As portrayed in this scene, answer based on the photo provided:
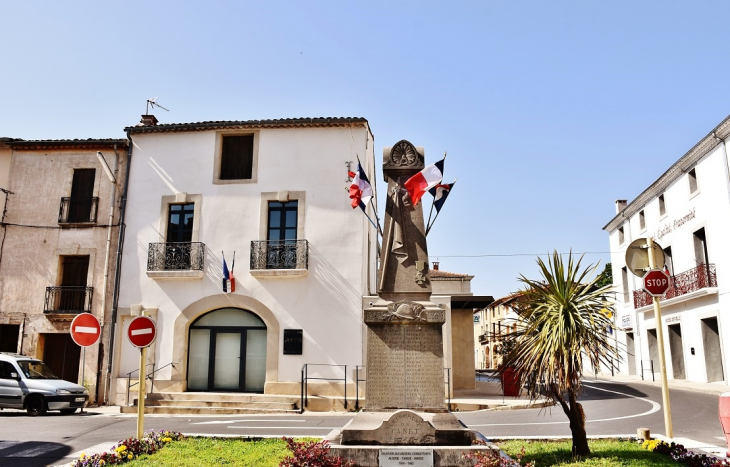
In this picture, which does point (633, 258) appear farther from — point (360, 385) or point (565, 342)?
point (360, 385)

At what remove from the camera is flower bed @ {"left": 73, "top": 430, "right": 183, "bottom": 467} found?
766cm

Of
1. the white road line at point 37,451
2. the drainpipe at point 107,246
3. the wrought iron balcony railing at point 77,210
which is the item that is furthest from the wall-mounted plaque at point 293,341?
the white road line at point 37,451

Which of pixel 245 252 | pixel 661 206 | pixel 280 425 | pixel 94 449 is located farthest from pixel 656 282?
pixel 661 206

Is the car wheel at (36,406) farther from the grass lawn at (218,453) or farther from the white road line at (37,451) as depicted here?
the grass lawn at (218,453)

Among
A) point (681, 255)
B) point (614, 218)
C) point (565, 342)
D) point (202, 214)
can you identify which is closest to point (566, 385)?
point (565, 342)

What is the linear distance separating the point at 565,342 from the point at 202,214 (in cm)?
1459

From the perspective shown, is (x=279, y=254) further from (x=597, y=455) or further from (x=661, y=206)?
(x=661, y=206)

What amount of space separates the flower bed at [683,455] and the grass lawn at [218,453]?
5.11 m

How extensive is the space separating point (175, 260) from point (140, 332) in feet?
34.3

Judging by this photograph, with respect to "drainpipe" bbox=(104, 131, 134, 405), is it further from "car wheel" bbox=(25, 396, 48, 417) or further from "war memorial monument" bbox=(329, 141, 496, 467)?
"war memorial monument" bbox=(329, 141, 496, 467)

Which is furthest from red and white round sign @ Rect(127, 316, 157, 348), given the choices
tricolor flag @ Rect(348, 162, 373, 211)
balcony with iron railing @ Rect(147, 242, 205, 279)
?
balcony with iron railing @ Rect(147, 242, 205, 279)

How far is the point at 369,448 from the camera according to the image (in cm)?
711

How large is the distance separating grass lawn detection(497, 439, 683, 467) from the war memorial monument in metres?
0.98

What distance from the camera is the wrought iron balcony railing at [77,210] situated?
1992 cm
